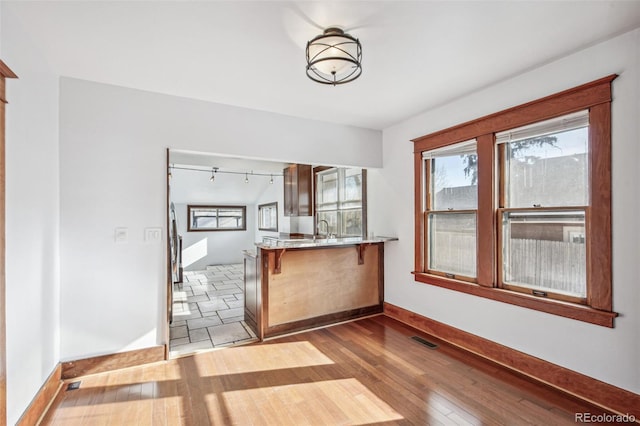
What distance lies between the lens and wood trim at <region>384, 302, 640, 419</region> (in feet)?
6.80

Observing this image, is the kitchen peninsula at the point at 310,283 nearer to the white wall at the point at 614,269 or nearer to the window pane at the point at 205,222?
the white wall at the point at 614,269

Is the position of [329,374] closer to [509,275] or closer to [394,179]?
[509,275]

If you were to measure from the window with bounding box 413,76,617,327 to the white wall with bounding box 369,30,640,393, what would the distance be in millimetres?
66

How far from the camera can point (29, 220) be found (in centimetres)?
199

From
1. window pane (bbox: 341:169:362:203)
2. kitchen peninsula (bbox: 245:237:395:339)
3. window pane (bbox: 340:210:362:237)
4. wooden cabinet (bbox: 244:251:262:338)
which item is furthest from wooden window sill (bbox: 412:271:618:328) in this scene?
wooden cabinet (bbox: 244:251:262:338)

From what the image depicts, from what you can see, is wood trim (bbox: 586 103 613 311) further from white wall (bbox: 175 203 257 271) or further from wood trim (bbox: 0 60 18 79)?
white wall (bbox: 175 203 257 271)

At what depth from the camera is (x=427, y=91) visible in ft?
9.71

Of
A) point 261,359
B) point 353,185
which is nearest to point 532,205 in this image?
point 353,185

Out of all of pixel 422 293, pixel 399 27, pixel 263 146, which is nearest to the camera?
pixel 399 27

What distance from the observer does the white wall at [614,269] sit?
2031 millimetres

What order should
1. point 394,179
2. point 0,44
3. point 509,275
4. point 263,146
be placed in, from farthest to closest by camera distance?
point 394,179 → point 263,146 → point 509,275 → point 0,44

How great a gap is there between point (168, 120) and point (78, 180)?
0.94m

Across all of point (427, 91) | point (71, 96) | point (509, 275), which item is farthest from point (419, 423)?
point (71, 96)

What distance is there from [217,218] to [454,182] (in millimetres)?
7005
